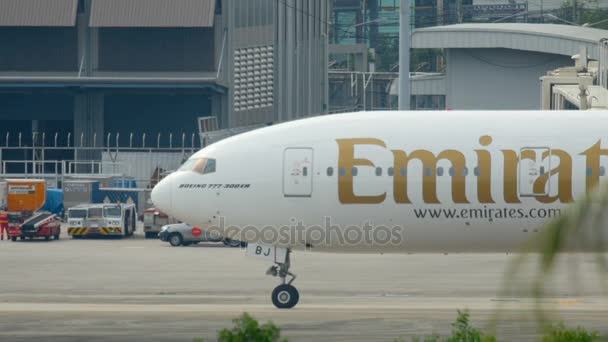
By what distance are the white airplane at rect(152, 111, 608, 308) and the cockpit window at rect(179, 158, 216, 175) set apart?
0.03m

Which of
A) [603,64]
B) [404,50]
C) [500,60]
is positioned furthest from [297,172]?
[500,60]

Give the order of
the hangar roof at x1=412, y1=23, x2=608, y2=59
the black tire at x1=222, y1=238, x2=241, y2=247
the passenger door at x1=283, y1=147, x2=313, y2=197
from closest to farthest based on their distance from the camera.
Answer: the passenger door at x1=283, y1=147, x2=313, y2=197 < the black tire at x1=222, y1=238, x2=241, y2=247 < the hangar roof at x1=412, y1=23, x2=608, y2=59

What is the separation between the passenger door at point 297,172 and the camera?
81.9 feet

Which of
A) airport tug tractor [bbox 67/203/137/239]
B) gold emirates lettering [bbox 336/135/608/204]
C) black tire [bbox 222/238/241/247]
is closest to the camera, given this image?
gold emirates lettering [bbox 336/135/608/204]

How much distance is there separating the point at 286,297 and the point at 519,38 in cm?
5310

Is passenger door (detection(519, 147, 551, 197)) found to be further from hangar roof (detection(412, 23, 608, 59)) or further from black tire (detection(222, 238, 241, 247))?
hangar roof (detection(412, 23, 608, 59))

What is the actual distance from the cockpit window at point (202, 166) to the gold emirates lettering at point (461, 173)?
289 cm

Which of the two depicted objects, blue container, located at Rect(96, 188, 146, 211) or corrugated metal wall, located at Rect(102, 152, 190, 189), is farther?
corrugated metal wall, located at Rect(102, 152, 190, 189)

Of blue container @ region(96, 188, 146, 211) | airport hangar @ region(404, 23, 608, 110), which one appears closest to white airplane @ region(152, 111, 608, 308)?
blue container @ region(96, 188, 146, 211)

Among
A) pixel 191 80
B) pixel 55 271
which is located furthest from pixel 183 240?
pixel 191 80

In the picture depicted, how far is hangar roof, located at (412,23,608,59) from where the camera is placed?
245ft

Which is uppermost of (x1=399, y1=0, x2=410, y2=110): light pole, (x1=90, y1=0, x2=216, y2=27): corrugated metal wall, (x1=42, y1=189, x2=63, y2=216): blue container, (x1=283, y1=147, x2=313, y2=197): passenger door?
(x1=90, y1=0, x2=216, y2=27): corrugated metal wall

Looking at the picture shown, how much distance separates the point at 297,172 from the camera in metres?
25.0

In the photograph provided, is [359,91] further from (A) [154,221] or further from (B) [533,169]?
(B) [533,169]
